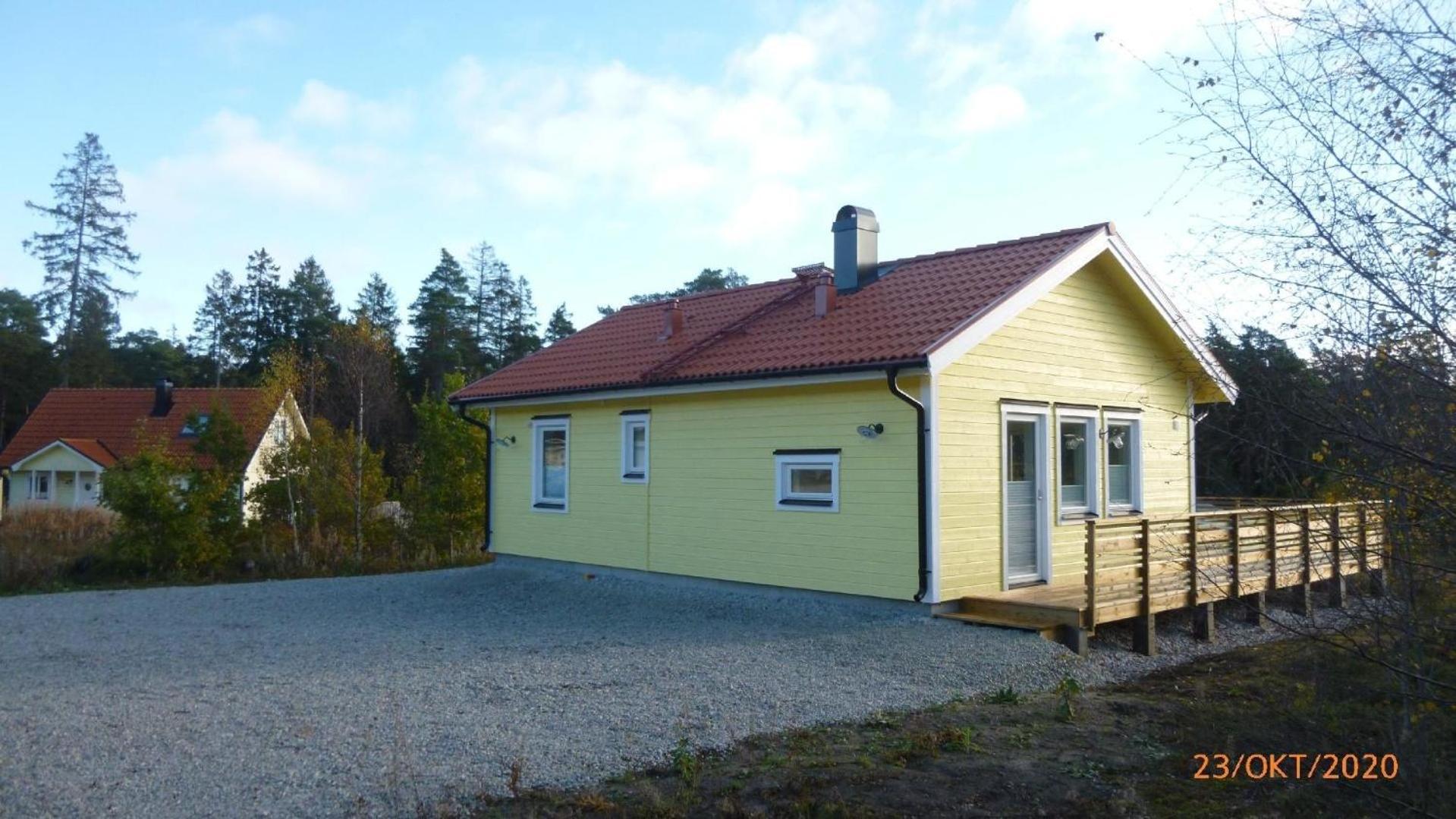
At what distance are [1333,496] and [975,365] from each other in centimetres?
732

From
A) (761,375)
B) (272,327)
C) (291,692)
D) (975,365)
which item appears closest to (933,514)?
(975,365)

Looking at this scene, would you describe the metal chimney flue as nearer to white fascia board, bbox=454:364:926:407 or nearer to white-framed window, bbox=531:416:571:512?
white fascia board, bbox=454:364:926:407

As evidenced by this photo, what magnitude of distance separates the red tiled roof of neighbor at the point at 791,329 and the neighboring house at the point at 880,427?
0.15 feet

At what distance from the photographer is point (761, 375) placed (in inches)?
494

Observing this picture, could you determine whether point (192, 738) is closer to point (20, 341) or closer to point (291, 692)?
point (291, 692)

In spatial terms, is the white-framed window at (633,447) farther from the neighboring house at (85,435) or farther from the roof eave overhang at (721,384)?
the neighboring house at (85,435)

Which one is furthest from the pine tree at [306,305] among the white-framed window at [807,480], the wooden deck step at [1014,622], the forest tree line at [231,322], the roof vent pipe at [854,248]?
the wooden deck step at [1014,622]

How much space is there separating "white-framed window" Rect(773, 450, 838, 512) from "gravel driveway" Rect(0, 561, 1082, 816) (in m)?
1.13

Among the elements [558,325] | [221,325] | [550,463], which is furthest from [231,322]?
[550,463]

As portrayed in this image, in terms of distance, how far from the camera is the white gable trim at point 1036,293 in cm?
1116

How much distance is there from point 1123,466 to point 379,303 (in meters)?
50.1

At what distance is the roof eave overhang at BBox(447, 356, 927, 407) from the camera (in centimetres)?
1134

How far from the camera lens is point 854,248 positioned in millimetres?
14828

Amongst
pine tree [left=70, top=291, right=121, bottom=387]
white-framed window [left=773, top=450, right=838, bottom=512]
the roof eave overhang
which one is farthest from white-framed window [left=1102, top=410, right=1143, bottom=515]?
pine tree [left=70, top=291, right=121, bottom=387]
